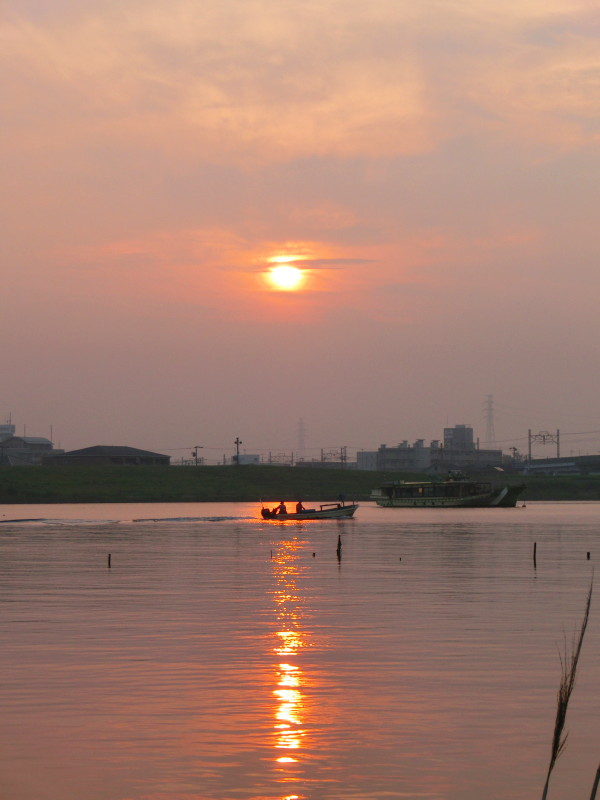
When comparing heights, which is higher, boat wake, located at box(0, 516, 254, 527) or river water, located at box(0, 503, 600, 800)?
boat wake, located at box(0, 516, 254, 527)

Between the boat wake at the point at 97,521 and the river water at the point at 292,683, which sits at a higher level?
the boat wake at the point at 97,521

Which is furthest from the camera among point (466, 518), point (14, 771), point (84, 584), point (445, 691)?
point (466, 518)

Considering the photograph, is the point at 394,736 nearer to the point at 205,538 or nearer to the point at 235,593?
the point at 235,593

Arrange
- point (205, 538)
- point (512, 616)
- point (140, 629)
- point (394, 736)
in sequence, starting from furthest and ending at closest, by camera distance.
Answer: point (205, 538), point (512, 616), point (140, 629), point (394, 736)

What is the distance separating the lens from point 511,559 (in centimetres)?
8200

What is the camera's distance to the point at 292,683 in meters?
33.4

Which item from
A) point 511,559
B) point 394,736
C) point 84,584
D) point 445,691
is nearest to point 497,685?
point 445,691

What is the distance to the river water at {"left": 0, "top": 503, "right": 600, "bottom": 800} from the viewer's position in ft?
76.8

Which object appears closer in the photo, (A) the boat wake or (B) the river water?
(B) the river water

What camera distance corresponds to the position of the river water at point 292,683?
23.4 metres

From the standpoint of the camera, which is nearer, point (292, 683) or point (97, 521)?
point (292, 683)

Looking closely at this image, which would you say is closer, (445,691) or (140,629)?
(445,691)

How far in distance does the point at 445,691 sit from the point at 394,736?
17.6 ft

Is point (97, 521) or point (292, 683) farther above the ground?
point (97, 521)
